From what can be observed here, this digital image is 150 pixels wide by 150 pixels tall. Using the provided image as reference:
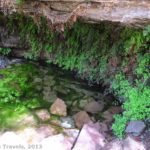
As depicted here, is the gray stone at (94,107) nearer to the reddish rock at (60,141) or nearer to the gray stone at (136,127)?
the reddish rock at (60,141)

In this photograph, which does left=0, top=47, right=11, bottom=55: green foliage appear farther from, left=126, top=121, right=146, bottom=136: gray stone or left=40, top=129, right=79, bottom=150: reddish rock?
left=126, top=121, right=146, bottom=136: gray stone

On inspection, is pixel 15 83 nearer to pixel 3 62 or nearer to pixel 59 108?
pixel 3 62

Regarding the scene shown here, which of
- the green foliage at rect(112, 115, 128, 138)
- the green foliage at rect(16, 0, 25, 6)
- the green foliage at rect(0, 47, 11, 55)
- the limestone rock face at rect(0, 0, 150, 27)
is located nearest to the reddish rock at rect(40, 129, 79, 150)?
the green foliage at rect(112, 115, 128, 138)

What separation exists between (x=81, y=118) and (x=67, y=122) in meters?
0.24

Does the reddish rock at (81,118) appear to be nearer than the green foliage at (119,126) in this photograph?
No

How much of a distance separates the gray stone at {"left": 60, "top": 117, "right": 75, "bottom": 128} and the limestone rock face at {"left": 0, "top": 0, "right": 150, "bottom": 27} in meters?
1.59

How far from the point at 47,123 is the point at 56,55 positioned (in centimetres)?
198

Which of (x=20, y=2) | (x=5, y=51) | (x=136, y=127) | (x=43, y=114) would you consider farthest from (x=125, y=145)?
(x=5, y=51)

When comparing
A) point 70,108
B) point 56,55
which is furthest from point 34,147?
point 56,55

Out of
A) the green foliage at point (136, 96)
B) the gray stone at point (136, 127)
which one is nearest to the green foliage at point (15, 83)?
the green foliage at point (136, 96)

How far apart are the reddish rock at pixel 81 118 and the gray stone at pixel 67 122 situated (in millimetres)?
67

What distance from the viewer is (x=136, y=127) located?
4039 millimetres

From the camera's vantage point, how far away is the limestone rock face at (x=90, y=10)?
3.70 m

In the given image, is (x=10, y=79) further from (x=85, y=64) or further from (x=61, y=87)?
(x=85, y=64)
